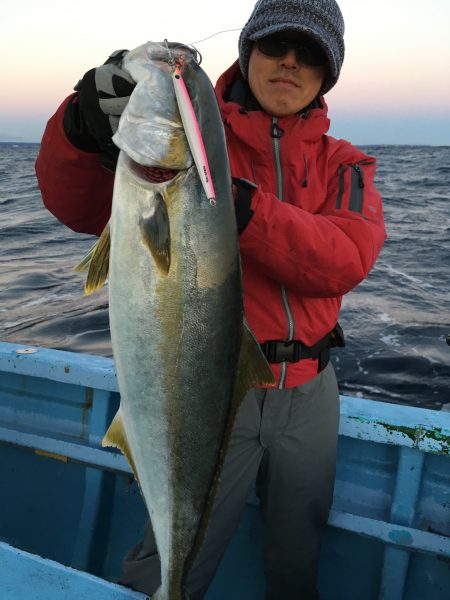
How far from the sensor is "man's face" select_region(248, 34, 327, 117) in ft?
8.71

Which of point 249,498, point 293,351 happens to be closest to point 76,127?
point 293,351

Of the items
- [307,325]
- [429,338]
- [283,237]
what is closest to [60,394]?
[307,325]

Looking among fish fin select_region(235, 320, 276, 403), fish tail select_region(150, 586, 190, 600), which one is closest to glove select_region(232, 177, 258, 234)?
fish fin select_region(235, 320, 276, 403)

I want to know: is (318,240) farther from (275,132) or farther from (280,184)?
(275,132)

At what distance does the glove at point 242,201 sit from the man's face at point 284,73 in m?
0.75

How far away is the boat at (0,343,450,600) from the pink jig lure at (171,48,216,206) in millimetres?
1994

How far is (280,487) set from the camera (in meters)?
2.89

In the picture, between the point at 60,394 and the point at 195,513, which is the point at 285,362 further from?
the point at 60,394

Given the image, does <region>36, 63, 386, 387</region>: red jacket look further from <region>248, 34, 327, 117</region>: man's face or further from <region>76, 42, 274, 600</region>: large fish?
<region>76, 42, 274, 600</region>: large fish

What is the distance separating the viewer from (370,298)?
11.4 m

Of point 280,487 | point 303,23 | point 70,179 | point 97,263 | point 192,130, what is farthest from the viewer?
point 280,487

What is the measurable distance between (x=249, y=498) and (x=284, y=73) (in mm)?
2468

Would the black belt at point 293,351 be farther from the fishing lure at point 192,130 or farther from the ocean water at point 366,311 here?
the ocean water at point 366,311

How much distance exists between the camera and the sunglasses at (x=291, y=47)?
2648 millimetres
